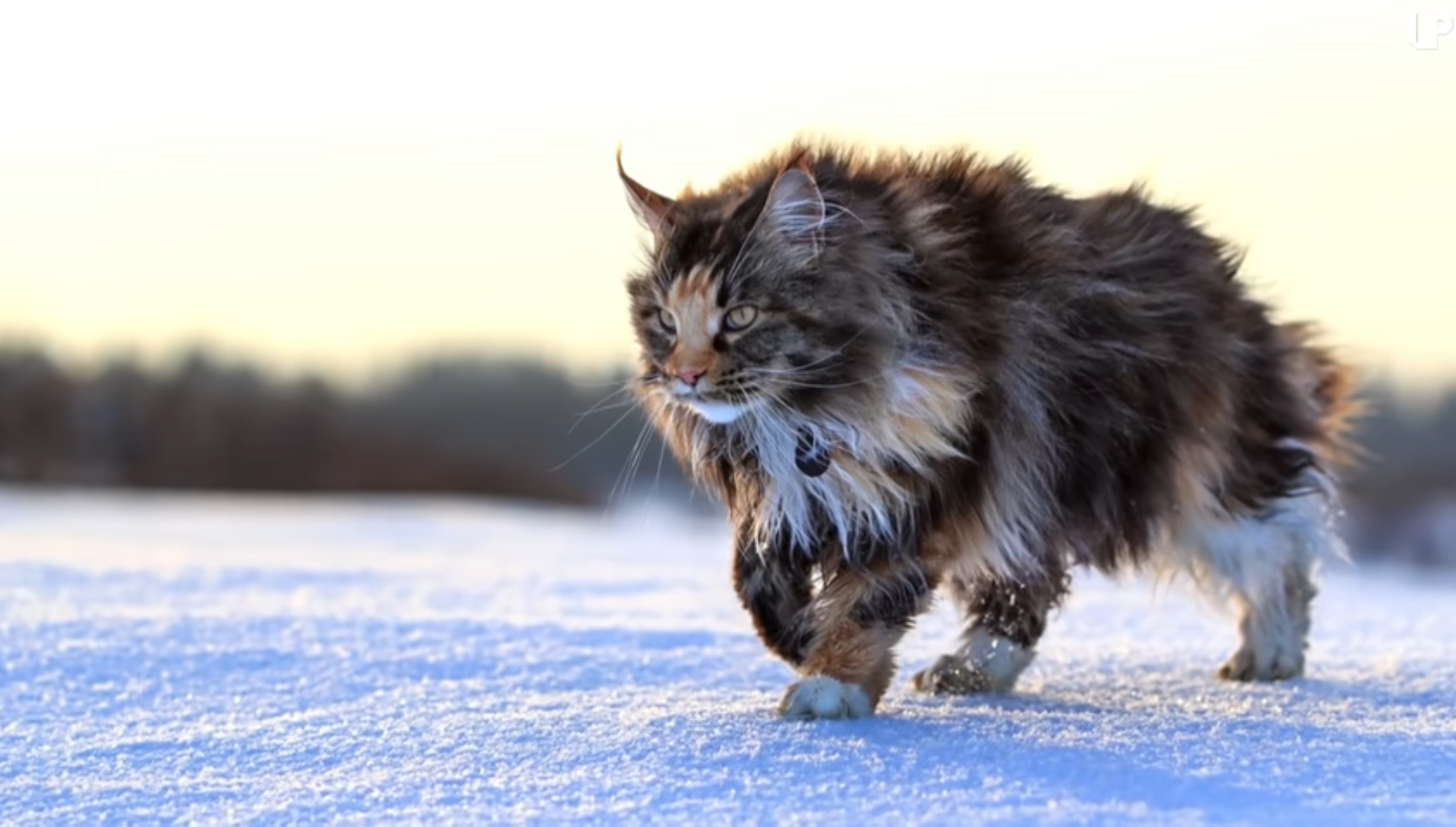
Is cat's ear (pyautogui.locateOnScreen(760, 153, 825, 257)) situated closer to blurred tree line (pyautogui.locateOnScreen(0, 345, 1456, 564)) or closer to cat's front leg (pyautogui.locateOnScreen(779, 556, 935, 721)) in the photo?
cat's front leg (pyautogui.locateOnScreen(779, 556, 935, 721))

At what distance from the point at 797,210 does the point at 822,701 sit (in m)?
1.08

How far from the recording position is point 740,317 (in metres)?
3.41

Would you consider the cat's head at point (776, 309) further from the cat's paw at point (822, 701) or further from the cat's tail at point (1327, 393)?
the cat's tail at point (1327, 393)

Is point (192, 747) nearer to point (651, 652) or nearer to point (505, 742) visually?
point (505, 742)

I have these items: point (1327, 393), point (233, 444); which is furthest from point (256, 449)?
point (1327, 393)

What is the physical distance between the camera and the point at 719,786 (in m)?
2.72

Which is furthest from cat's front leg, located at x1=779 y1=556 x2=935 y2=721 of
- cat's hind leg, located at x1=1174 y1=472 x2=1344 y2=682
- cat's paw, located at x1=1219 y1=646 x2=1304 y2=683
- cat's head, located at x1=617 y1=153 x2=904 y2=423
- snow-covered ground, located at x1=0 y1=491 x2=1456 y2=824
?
cat's paw, located at x1=1219 y1=646 x2=1304 y2=683

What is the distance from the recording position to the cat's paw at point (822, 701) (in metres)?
3.39

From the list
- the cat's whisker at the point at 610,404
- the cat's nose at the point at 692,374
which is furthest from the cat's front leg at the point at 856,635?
the cat's whisker at the point at 610,404

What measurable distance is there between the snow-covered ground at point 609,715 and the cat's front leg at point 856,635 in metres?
0.11

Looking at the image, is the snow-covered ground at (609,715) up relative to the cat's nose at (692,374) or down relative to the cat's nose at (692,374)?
down

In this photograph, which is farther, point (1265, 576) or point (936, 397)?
point (1265, 576)

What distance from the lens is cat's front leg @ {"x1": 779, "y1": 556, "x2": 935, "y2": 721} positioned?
3408 mm

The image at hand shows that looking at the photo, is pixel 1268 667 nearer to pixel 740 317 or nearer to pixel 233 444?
pixel 740 317
